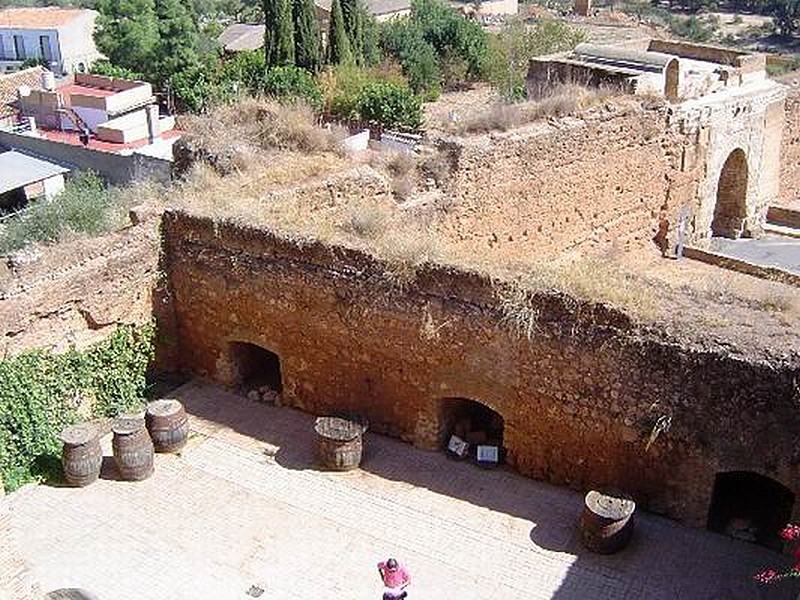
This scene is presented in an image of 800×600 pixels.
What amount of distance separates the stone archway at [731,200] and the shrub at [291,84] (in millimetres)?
15175

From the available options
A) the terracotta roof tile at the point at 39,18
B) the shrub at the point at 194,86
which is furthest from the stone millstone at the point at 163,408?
the terracotta roof tile at the point at 39,18

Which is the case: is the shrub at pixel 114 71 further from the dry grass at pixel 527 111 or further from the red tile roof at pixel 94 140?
the dry grass at pixel 527 111

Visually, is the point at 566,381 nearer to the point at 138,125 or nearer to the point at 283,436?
the point at 283,436

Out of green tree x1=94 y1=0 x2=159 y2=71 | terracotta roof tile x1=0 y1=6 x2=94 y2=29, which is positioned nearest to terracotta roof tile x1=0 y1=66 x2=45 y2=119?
green tree x1=94 y1=0 x2=159 y2=71

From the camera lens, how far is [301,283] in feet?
41.8

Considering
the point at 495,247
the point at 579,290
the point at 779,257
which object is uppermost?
the point at 579,290

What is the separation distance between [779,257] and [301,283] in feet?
44.3

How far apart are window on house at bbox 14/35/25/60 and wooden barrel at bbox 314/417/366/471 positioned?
4966 cm

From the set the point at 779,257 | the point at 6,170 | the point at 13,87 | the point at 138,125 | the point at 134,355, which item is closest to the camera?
the point at 134,355

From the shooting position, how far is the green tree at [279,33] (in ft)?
119

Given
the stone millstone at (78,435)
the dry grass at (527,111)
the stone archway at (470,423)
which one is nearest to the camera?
the stone millstone at (78,435)

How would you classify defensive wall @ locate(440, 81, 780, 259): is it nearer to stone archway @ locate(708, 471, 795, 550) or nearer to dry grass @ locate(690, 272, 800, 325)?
dry grass @ locate(690, 272, 800, 325)

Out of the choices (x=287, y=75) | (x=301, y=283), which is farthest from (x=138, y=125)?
(x=301, y=283)

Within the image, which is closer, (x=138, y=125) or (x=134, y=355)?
(x=134, y=355)
